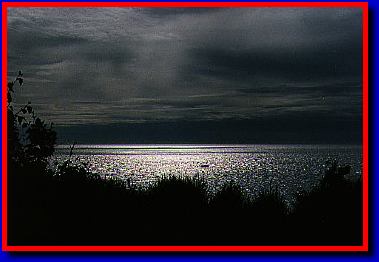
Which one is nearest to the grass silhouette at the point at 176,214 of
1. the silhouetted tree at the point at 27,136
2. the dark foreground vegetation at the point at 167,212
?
the dark foreground vegetation at the point at 167,212

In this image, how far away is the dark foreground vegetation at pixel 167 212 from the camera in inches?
147

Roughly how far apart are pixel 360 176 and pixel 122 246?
1540 mm

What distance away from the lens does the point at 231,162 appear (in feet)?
12.2

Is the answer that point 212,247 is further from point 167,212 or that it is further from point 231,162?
point 231,162

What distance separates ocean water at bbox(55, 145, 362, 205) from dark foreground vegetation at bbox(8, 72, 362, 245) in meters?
0.06

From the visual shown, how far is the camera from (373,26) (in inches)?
145

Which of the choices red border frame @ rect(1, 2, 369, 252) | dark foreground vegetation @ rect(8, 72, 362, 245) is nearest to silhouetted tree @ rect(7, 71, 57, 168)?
dark foreground vegetation @ rect(8, 72, 362, 245)

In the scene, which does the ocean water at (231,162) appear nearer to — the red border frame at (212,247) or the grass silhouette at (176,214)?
the grass silhouette at (176,214)

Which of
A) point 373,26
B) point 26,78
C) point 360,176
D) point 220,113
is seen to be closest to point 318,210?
point 360,176

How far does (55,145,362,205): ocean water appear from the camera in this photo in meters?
3.73

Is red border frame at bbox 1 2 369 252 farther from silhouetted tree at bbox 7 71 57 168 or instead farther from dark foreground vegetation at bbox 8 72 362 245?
silhouetted tree at bbox 7 71 57 168

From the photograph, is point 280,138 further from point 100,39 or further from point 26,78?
point 26,78

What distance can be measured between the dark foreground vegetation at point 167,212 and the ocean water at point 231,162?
64 mm

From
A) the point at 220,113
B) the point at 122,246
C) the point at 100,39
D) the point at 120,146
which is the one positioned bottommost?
the point at 122,246
